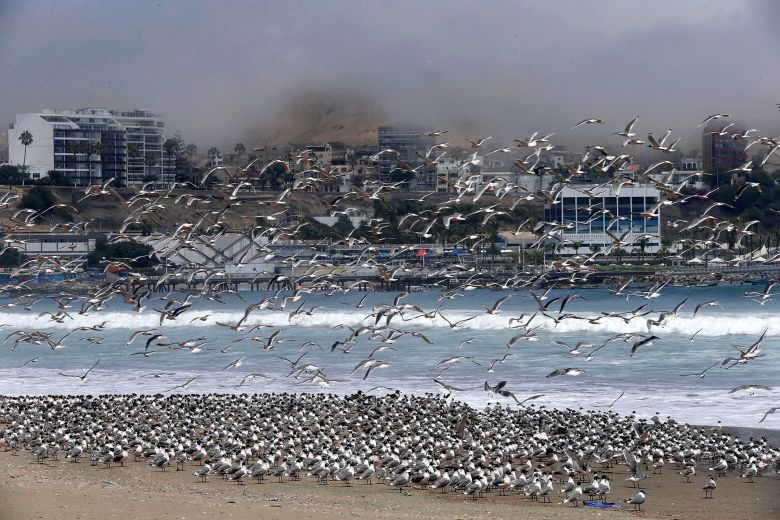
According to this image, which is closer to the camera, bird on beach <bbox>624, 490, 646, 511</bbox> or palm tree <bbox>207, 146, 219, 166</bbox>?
bird on beach <bbox>624, 490, 646, 511</bbox>

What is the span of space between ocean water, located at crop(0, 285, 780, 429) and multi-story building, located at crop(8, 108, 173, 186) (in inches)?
2405

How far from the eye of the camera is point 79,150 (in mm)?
116250

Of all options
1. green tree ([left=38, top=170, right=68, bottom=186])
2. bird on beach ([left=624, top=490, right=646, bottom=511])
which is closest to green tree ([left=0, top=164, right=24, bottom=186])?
green tree ([left=38, top=170, right=68, bottom=186])

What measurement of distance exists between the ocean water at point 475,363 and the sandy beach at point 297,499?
5.64m

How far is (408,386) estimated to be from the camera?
2842 cm

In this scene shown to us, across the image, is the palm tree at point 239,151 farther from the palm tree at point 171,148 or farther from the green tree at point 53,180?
the green tree at point 53,180

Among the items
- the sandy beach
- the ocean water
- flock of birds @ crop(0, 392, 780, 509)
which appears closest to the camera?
the sandy beach

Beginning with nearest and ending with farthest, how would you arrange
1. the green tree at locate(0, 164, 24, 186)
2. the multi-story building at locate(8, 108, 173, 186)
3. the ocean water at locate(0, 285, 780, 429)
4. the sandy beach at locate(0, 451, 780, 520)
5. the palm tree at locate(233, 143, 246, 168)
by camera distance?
the sandy beach at locate(0, 451, 780, 520) → the ocean water at locate(0, 285, 780, 429) → the green tree at locate(0, 164, 24, 186) → the multi-story building at locate(8, 108, 173, 186) → the palm tree at locate(233, 143, 246, 168)

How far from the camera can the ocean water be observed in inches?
1010

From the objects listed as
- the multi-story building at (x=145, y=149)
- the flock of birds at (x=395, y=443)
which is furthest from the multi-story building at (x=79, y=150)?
the flock of birds at (x=395, y=443)

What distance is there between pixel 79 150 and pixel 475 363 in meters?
90.6

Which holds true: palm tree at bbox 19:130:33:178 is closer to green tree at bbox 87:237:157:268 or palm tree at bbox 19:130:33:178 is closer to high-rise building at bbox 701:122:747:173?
green tree at bbox 87:237:157:268

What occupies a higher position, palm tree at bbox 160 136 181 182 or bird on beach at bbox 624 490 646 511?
palm tree at bbox 160 136 181 182

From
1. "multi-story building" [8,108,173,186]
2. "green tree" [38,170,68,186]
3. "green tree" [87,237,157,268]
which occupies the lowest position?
"green tree" [87,237,157,268]
